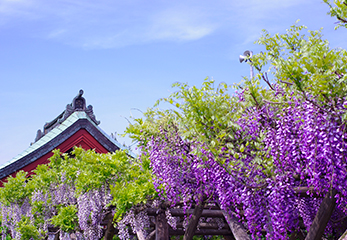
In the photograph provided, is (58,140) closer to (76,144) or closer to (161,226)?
(76,144)

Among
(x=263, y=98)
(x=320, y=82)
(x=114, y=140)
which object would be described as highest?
(x=114, y=140)

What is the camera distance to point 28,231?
10.5 meters

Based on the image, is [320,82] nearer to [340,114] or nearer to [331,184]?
[340,114]

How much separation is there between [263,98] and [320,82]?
3.41ft

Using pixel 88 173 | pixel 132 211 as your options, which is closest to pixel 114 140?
pixel 88 173

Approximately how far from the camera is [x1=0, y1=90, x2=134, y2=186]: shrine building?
44.2ft

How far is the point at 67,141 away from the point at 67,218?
197 inches

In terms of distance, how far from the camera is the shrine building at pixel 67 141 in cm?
1346

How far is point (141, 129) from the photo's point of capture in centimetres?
768

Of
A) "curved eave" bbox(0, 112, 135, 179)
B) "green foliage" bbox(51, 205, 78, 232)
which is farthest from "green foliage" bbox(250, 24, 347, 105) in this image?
"curved eave" bbox(0, 112, 135, 179)

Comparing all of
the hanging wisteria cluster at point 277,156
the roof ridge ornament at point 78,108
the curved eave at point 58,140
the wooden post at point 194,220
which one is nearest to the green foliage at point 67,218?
the wooden post at point 194,220

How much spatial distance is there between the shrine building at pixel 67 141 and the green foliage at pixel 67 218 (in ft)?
13.6

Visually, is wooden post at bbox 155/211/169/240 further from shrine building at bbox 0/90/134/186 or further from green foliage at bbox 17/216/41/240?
shrine building at bbox 0/90/134/186

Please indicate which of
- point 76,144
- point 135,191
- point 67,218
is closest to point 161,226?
point 135,191
